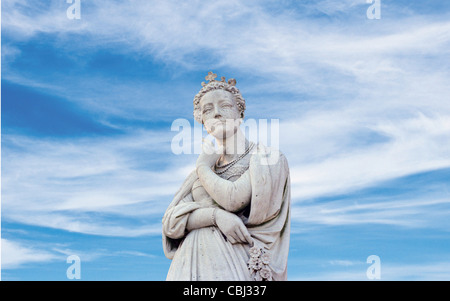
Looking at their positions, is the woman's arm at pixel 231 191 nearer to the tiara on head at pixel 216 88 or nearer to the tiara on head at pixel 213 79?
the tiara on head at pixel 216 88

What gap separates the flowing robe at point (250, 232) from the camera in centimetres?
827

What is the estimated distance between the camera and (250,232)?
8648mm

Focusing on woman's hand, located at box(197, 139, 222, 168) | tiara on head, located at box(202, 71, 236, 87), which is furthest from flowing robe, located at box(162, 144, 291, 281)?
tiara on head, located at box(202, 71, 236, 87)

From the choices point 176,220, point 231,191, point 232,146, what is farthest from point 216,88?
point 176,220

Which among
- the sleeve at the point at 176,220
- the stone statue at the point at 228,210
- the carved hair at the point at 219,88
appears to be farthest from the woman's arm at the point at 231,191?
the carved hair at the point at 219,88

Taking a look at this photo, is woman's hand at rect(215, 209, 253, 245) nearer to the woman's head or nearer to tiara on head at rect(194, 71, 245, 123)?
the woman's head

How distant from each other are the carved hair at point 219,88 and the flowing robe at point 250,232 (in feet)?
2.89

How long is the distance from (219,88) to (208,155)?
1.08 metres

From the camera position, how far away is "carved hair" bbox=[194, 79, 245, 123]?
941 cm

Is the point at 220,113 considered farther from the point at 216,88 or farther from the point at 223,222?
the point at 223,222

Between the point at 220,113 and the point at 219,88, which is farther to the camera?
the point at 219,88
